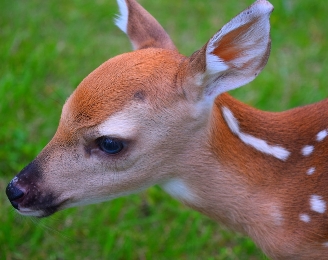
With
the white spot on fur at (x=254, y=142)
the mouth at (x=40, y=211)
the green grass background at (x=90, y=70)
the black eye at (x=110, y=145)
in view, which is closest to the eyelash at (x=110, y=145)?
the black eye at (x=110, y=145)

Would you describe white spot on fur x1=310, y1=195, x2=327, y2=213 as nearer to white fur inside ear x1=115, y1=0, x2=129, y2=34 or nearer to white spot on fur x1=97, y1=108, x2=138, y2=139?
white spot on fur x1=97, y1=108, x2=138, y2=139

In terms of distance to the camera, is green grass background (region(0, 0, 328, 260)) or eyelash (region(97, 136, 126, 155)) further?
green grass background (region(0, 0, 328, 260))

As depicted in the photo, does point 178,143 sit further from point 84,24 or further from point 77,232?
point 84,24

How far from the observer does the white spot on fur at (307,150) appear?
256 cm

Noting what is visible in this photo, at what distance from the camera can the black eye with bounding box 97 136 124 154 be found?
225 cm

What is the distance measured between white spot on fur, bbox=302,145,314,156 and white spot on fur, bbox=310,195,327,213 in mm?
205

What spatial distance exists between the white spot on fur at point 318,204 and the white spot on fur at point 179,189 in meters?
0.51

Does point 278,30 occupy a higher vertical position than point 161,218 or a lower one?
higher

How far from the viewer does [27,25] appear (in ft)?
17.3

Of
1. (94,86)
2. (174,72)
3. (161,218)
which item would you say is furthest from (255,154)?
(161,218)

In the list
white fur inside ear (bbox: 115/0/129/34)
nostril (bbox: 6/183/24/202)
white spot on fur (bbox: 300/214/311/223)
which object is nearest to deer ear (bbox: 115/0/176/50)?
white fur inside ear (bbox: 115/0/129/34)

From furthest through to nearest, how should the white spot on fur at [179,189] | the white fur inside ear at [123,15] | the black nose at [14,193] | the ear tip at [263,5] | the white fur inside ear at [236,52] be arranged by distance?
the white fur inside ear at [123,15] < the white spot on fur at [179,189] < the black nose at [14,193] < the white fur inside ear at [236,52] < the ear tip at [263,5]

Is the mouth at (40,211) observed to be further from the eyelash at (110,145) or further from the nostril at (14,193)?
the eyelash at (110,145)

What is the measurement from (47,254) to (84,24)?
2714 mm
